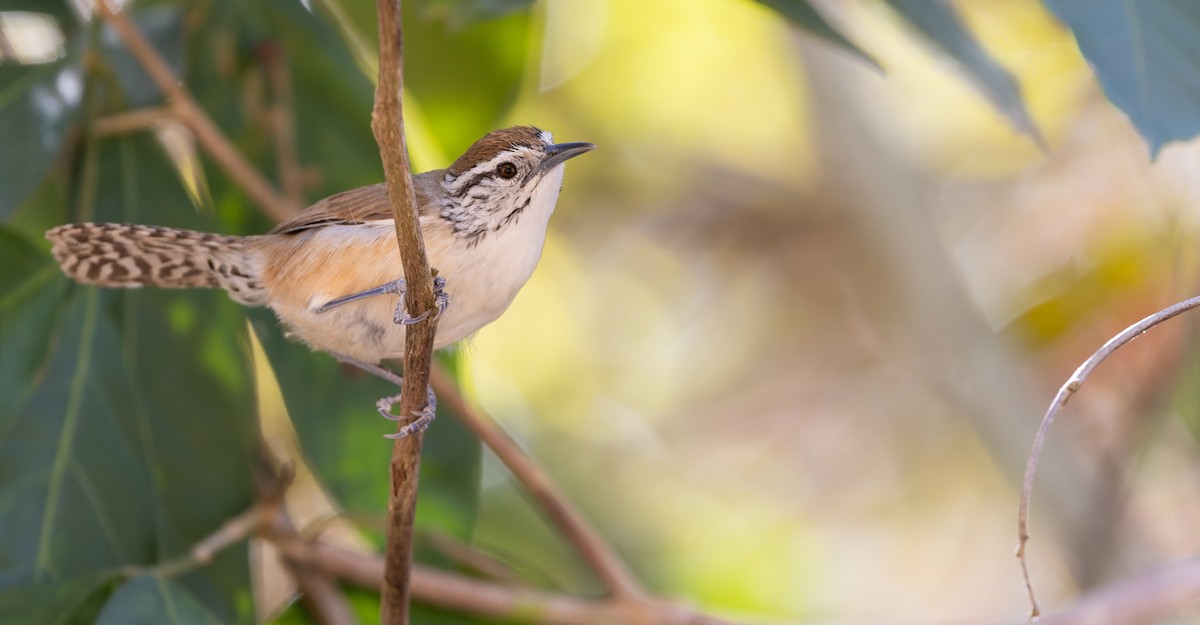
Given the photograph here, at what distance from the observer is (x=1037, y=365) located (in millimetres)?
5812

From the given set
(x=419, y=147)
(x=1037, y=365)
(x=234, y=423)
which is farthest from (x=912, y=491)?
(x=234, y=423)

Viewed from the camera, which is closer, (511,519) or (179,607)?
(179,607)

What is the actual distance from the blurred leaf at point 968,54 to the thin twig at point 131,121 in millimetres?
1816

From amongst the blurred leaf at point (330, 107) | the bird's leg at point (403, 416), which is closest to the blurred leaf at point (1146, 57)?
the bird's leg at point (403, 416)

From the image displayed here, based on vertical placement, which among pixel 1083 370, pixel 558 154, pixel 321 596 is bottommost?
pixel 321 596

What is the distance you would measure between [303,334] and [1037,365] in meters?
4.28

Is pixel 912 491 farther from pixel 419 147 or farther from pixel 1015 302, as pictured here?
pixel 419 147

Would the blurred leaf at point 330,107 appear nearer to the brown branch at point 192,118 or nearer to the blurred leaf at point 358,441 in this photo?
the brown branch at point 192,118

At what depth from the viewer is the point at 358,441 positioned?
3.33 meters

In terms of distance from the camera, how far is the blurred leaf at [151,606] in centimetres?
244

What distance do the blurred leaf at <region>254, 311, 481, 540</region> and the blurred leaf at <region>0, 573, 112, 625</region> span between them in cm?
80

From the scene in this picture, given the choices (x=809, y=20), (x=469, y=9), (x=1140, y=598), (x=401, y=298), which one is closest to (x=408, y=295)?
(x=401, y=298)

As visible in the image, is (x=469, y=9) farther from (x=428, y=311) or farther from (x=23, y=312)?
(x=23, y=312)

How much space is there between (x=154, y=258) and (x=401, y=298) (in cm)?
84
